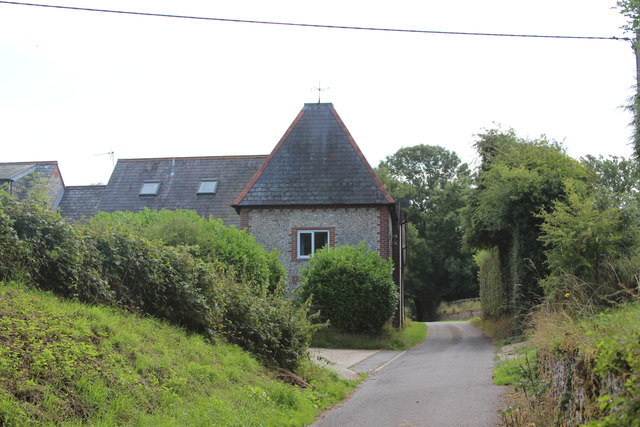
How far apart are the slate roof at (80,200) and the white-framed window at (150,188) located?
2800 millimetres

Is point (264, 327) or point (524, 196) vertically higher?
point (524, 196)

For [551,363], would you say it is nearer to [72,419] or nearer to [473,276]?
[72,419]

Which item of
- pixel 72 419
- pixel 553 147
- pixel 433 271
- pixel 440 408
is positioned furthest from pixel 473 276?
pixel 72 419

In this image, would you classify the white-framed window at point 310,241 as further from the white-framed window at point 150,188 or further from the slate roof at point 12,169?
the slate roof at point 12,169

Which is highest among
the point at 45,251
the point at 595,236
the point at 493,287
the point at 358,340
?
the point at 595,236

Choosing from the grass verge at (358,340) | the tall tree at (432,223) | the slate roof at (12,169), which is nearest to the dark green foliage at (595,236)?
the grass verge at (358,340)

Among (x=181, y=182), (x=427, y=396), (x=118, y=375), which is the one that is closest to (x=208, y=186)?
(x=181, y=182)

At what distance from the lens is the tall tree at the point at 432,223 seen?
62531mm

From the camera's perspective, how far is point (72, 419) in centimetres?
626

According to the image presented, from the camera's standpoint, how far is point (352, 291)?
23.3m

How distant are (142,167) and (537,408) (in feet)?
97.8

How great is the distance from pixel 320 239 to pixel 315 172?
2906 mm

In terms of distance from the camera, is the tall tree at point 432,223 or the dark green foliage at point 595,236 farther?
the tall tree at point 432,223

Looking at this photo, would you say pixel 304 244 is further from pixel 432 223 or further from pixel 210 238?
pixel 432 223
